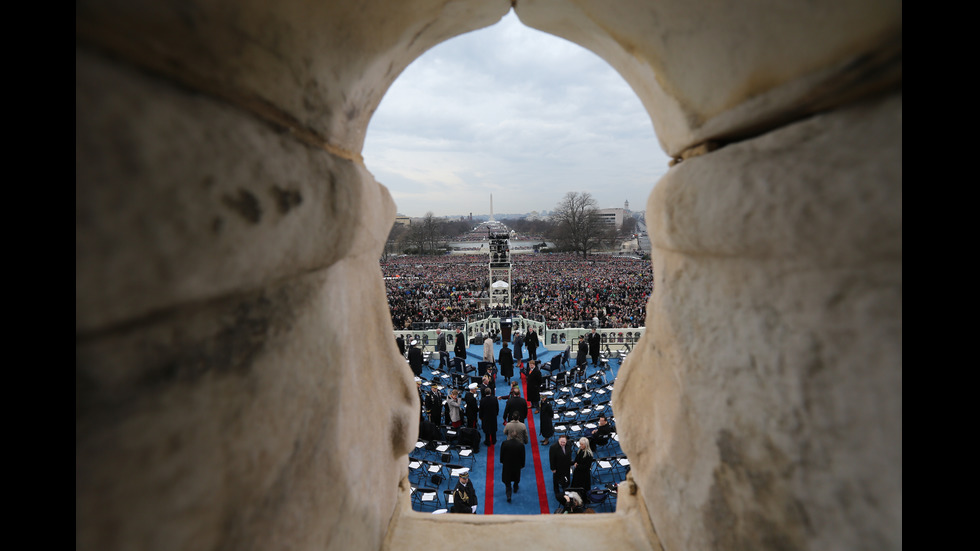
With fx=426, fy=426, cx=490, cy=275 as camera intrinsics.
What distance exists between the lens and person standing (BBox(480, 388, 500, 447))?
7552 mm

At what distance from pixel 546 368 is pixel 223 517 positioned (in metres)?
10.6

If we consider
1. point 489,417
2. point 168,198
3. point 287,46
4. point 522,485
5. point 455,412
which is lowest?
point 522,485

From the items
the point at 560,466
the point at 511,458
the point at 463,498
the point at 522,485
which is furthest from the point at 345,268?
the point at 522,485

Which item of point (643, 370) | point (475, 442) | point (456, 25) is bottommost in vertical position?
point (475, 442)

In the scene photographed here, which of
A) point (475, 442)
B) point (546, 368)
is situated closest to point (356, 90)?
point (475, 442)

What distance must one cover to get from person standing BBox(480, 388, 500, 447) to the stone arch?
637 centimetres

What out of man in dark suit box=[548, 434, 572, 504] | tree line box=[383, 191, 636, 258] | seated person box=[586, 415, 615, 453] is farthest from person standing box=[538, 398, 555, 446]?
tree line box=[383, 191, 636, 258]

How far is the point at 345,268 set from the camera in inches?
49.1

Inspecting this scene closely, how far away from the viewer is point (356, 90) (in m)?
1.23

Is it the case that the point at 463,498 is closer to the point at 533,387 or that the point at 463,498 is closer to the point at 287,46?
the point at 533,387

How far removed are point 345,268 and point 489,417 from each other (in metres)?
6.89

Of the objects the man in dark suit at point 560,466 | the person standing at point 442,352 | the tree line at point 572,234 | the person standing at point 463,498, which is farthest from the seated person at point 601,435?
the tree line at point 572,234

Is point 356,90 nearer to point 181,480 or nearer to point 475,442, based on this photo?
point 181,480

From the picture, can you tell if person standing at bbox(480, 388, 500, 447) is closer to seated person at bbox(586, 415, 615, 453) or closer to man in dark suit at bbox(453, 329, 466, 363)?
seated person at bbox(586, 415, 615, 453)
